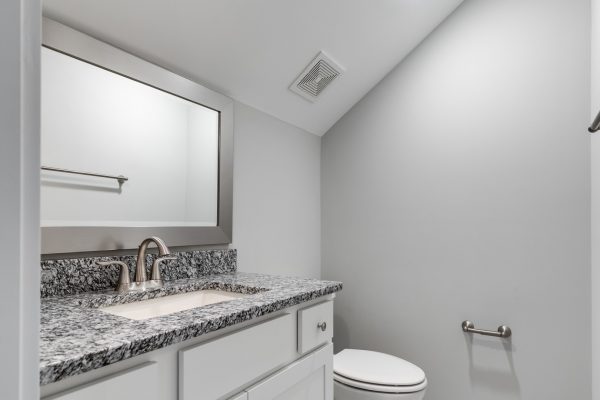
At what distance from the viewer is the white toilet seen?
5.03ft

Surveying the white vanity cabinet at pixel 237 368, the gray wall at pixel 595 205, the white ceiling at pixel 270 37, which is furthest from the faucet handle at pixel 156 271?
the gray wall at pixel 595 205

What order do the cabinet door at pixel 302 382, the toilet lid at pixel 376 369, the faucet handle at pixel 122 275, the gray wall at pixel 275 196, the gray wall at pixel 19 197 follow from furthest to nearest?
1. the gray wall at pixel 275 196
2. the toilet lid at pixel 376 369
3. the faucet handle at pixel 122 275
4. the cabinet door at pixel 302 382
5. the gray wall at pixel 19 197

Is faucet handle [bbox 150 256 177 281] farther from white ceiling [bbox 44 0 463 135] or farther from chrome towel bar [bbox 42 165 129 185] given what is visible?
white ceiling [bbox 44 0 463 135]

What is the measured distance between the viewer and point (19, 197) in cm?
37

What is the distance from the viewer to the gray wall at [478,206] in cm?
167

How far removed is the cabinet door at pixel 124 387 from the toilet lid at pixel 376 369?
3.67 feet

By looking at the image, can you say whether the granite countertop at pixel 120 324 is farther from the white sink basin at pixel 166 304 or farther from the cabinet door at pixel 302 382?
the cabinet door at pixel 302 382

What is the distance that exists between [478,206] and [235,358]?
1462 millimetres

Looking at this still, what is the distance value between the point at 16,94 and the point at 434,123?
1.93 metres

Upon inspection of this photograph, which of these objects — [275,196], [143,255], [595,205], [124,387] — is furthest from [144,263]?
[595,205]

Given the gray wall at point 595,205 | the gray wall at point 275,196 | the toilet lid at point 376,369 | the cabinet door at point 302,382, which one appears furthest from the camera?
the gray wall at point 275,196

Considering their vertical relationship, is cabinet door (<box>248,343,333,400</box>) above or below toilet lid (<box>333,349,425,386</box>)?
above

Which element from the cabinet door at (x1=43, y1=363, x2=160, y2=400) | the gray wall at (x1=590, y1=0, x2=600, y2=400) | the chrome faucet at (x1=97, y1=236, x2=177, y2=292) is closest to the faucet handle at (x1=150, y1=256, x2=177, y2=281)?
the chrome faucet at (x1=97, y1=236, x2=177, y2=292)

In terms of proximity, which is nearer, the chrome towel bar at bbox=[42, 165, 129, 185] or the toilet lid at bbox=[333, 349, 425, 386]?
the chrome towel bar at bbox=[42, 165, 129, 185]
